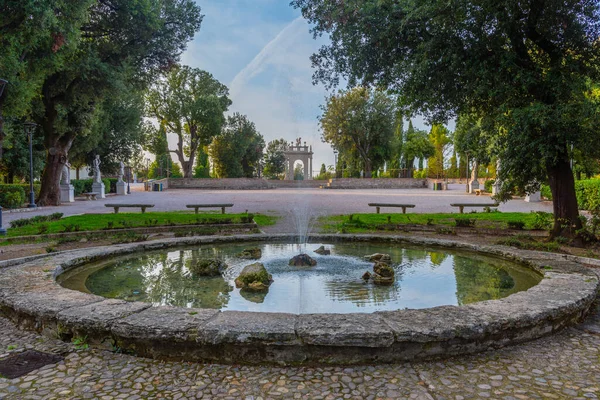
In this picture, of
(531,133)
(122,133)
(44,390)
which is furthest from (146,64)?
Answer: (44,390)

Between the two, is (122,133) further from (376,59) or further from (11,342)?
(11,342)

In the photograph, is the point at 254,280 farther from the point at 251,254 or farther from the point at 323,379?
the point at 323,379

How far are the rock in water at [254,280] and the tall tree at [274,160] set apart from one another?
59.9m

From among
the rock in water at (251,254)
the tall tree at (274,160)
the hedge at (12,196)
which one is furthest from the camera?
the tall tree at (274,160)

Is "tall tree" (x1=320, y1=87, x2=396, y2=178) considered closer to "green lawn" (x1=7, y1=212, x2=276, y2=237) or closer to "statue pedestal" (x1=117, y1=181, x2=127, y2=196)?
"statue pedestal" (x1=117, y1=181, x2=127, y2=196)

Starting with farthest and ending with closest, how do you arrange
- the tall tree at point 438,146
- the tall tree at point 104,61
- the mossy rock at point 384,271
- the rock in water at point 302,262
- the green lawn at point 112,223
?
the tall tree at point 438,146 → the tall tree at point 104,61 → the green lawn at point 112,223 → the rock in water at point 302,262 → the mossy rock at point 384,271

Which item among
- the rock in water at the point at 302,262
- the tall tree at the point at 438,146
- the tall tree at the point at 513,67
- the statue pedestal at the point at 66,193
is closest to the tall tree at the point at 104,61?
the statue pedestal at the point at 66,193

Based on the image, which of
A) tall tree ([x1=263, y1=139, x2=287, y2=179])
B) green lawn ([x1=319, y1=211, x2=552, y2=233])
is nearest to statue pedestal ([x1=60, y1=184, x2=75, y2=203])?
green lawn ([x1=319, y1=211, x2=552, y2=233])

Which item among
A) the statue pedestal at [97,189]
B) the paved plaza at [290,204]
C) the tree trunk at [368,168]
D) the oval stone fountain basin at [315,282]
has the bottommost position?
the oval stone fountain basin at [315,282]

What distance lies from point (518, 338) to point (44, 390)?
3.32 metres

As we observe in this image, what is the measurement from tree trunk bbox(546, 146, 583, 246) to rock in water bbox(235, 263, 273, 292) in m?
6.13

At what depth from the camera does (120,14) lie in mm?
16156

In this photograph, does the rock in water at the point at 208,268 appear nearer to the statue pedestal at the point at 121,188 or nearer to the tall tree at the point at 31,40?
the tall tree at the point at 31,40

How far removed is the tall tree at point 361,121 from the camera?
4941 centimetres
